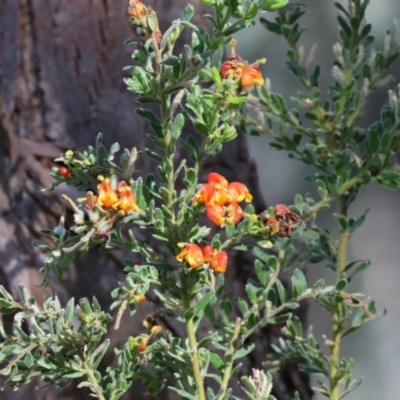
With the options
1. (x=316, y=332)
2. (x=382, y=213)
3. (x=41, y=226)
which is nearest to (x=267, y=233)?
(x=41, y=226)

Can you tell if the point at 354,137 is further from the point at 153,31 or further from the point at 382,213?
the point at 382,213

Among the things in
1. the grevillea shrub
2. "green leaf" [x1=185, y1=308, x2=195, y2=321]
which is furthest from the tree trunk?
"green leaf" [x1=185, y1=308, x2=195, y2=321]

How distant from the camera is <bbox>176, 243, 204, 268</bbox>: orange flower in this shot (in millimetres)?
582

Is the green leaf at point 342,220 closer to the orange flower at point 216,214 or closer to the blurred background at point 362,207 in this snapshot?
the orange flower at point 216,214

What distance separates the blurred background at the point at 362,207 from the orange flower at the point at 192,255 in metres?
0.76

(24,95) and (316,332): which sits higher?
(24,95)

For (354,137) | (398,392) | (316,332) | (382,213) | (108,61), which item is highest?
(108,61)

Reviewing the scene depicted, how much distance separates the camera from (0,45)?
39.4 inches

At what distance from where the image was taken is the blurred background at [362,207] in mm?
1381

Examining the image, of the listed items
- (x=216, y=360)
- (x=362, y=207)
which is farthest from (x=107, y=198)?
(x=362, y=207)

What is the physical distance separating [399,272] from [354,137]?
0.73 meters

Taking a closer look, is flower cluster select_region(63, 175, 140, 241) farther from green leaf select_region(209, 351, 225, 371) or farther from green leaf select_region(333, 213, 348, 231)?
green leaf select_region(333, 213, 348, 231)

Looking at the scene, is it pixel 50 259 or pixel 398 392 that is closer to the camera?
pixel 50 259

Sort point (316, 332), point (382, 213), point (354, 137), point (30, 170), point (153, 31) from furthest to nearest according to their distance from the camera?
1. point (382, 213)
2. point (316, 332)
3. point (30, 170)
4. point (354, 137)
5. point (153, 31)
